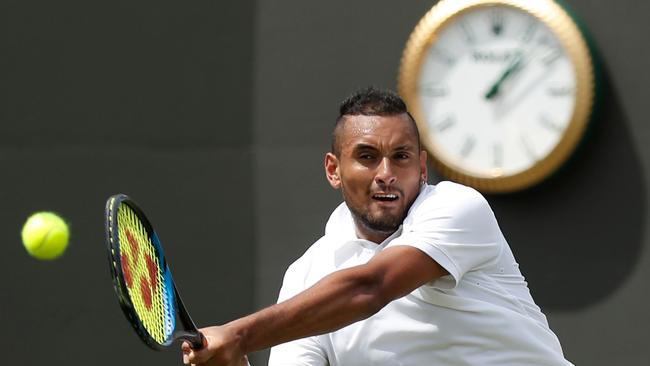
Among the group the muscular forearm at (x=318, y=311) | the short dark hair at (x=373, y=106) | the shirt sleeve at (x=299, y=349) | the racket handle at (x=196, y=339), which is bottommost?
the shirt sleeve at (x=299, y=349)

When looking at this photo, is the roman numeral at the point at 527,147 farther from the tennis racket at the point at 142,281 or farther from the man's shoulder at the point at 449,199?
the tennis racket at the point at 142,281

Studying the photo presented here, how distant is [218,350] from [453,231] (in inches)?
30.2

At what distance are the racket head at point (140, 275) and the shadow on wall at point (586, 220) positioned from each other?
2937 mm

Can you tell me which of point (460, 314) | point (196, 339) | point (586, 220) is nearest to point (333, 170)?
point (460, 314)

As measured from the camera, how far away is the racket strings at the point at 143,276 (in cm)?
328

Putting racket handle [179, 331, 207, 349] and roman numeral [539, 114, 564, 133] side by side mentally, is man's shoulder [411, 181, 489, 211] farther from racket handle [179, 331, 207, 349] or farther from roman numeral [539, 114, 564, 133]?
roman numeral [539, 114, 564, 133]

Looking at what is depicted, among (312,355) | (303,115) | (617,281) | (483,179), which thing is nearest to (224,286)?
(303,115)

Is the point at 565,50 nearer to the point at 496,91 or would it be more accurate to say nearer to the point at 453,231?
the point at 496,91

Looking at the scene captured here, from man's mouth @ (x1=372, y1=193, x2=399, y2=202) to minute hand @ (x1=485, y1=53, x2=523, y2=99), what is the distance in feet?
8.06

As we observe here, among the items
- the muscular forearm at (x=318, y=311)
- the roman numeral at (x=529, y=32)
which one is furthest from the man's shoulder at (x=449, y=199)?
the roman numeral at (x=529, y=32)

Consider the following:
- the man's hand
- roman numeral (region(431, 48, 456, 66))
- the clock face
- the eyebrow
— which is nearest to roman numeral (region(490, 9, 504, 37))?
the clock face

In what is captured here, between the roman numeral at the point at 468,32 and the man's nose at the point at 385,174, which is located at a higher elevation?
the roman numeral at the point at 468,32

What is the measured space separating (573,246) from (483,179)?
0.51 m

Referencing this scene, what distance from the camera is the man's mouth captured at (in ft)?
12.8
